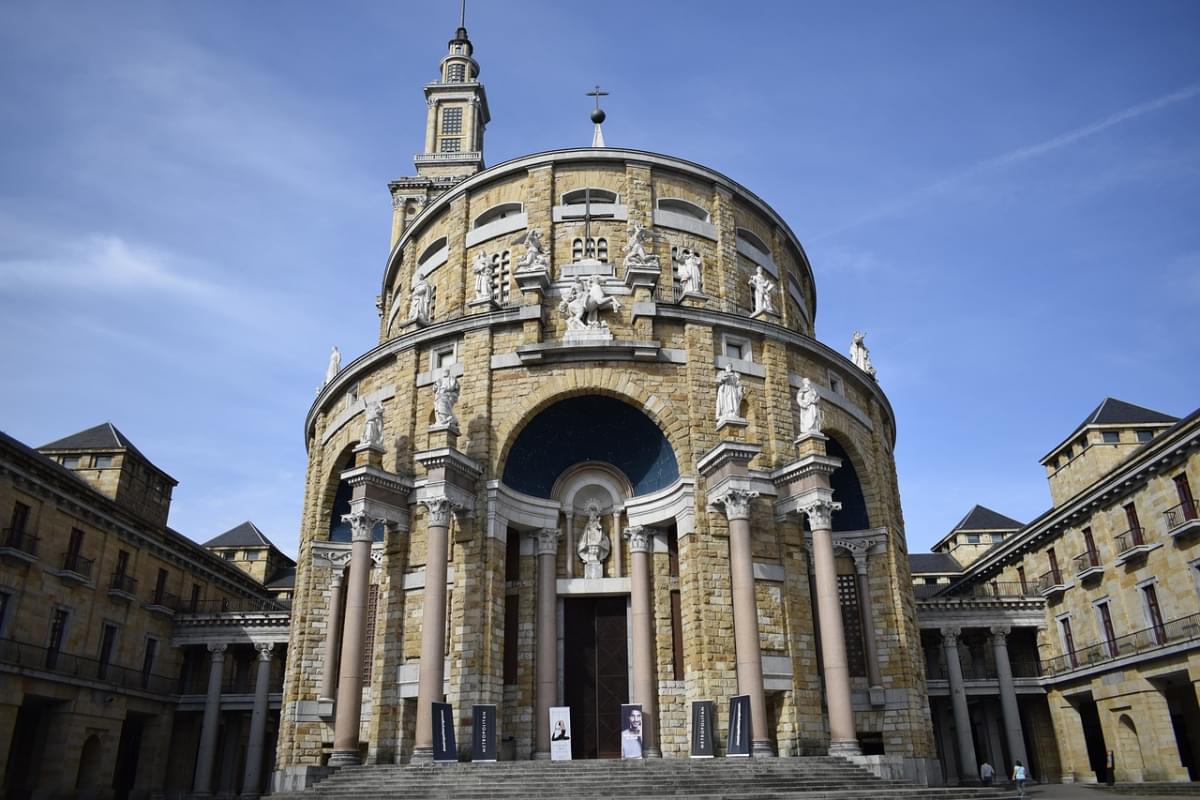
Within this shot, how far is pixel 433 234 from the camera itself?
110 ft

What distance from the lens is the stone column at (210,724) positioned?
38.8 metres

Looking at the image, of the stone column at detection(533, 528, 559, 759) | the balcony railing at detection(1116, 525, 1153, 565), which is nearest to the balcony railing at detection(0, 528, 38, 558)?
the stone column at detection(533, 528, 559, 759)

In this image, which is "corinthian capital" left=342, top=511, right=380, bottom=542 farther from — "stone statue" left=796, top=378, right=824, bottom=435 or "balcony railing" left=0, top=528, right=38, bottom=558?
"balcony railing" left=0, top=528, right=38, bottom=558

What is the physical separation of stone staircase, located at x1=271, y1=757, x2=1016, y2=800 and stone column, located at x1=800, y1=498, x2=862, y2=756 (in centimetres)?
100

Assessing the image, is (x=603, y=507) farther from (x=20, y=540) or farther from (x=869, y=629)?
(x=20, y=540)

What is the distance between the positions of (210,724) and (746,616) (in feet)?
98.1

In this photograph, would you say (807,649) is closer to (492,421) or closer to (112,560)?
(492,421)

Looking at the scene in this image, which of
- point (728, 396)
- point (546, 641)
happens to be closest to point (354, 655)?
point (546, 641)

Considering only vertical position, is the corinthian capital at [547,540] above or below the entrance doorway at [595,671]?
above

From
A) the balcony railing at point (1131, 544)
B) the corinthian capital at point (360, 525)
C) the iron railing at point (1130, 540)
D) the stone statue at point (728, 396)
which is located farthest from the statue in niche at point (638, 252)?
the iron railing at point (1130, 540)

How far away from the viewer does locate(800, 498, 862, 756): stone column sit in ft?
70.4

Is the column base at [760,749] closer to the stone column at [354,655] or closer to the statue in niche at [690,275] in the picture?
the stone column at [354,655]

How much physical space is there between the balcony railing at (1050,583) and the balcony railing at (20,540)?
4259 cm

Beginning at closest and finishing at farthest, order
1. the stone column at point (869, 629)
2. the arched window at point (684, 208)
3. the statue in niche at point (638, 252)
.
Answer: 1. the stone column at point (869, 629)
2. the statue in niche at point (638, 252)
3. the arched window at point (684, 208)
